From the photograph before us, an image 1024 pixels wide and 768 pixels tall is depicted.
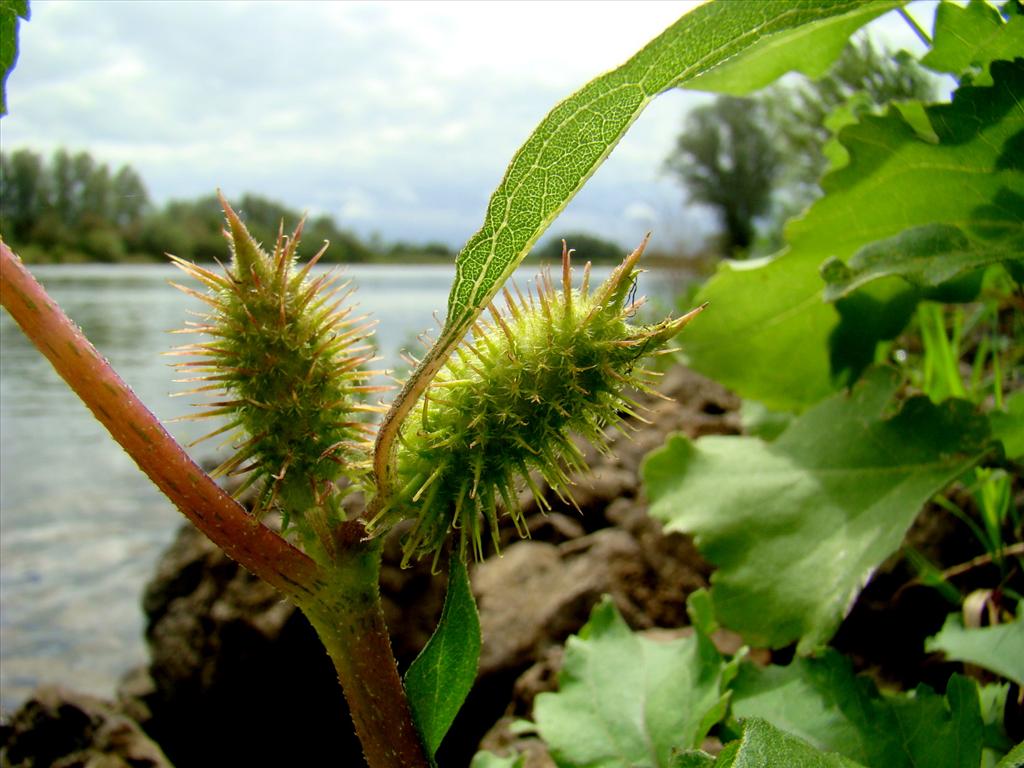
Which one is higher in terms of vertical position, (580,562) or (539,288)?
(539,288)

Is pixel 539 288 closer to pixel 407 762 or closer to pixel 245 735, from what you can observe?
pixel 407 762

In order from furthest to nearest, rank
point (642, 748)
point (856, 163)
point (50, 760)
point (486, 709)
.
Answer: point (486, 709), point (50, 760), point (856, 163), point (642, 748)

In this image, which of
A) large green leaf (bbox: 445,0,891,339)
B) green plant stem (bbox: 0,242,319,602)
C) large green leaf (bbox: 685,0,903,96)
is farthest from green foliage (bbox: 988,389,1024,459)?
green plant stem (bbox: 0,242,319,602)

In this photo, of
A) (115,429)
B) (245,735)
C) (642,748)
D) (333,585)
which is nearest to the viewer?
(115,429)

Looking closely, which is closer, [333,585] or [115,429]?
[115,429]

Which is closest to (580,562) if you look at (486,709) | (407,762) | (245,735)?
(486,709)

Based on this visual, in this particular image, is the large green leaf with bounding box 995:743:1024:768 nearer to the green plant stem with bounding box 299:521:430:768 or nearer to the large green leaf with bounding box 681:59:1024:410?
the green plant stem with bounding box 299:521:430:768

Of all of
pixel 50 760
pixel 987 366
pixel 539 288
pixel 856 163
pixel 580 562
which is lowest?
pixel 50 760
